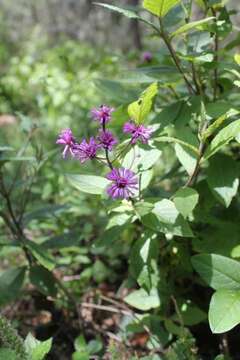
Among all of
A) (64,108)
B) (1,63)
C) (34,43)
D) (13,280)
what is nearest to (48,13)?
(34,43)

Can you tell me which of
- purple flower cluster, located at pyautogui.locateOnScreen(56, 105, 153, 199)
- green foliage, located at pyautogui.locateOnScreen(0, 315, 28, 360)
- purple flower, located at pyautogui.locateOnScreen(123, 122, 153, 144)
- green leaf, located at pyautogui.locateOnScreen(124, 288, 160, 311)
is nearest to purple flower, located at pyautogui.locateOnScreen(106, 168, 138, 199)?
purple flower cluster, located at pyautogui.locateOnScreen(56, 105, 153, 199)

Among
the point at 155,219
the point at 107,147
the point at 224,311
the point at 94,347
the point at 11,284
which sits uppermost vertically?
the point at 107,147

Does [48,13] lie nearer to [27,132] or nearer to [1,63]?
[1,63]

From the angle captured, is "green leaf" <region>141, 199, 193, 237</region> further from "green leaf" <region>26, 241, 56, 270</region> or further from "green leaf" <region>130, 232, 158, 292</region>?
"green leaf" <region>26, 241, 56, 270</region>

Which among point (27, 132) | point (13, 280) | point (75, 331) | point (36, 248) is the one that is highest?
point (27, 132)

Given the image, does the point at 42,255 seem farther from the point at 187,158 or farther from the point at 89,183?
the point at 187,158

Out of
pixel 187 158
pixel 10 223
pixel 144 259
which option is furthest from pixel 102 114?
pixel 10 223
